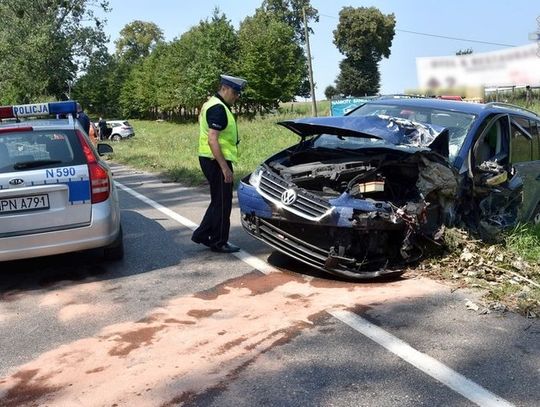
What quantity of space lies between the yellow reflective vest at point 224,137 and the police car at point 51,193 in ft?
3.44

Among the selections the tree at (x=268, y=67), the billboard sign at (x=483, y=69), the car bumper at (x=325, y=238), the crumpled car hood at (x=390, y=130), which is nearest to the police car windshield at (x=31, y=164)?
the car bumper at (x=325, y=238)

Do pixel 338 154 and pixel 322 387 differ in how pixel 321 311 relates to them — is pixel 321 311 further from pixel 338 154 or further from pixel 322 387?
pixel 338 154

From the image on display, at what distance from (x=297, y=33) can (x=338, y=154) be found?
84.8 meters

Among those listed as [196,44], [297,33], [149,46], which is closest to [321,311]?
[196,44]

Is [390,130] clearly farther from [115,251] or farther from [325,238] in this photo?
[115,251]

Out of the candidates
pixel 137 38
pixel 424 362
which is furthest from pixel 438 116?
pixel 137 38

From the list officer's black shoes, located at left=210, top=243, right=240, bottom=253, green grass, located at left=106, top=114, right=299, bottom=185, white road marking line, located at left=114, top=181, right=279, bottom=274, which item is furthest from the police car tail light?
green grass, located at left=106, top=114, right=299, bottom=185

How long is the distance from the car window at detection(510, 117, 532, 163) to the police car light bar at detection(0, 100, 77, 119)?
5.01 metres

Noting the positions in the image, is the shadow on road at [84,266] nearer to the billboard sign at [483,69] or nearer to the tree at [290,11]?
the billboard sign at [483,69]

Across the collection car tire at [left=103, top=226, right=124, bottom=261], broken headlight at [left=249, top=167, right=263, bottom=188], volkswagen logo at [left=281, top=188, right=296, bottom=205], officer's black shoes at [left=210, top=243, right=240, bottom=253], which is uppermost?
broken headlight at [left=249, top=167, right=263, bottom=188]

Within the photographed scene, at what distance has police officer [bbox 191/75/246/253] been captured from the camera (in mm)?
5852

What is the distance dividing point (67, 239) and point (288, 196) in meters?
2.03

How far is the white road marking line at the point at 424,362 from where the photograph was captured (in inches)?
120

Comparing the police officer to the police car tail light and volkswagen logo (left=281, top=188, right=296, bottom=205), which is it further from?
the police car tail light
